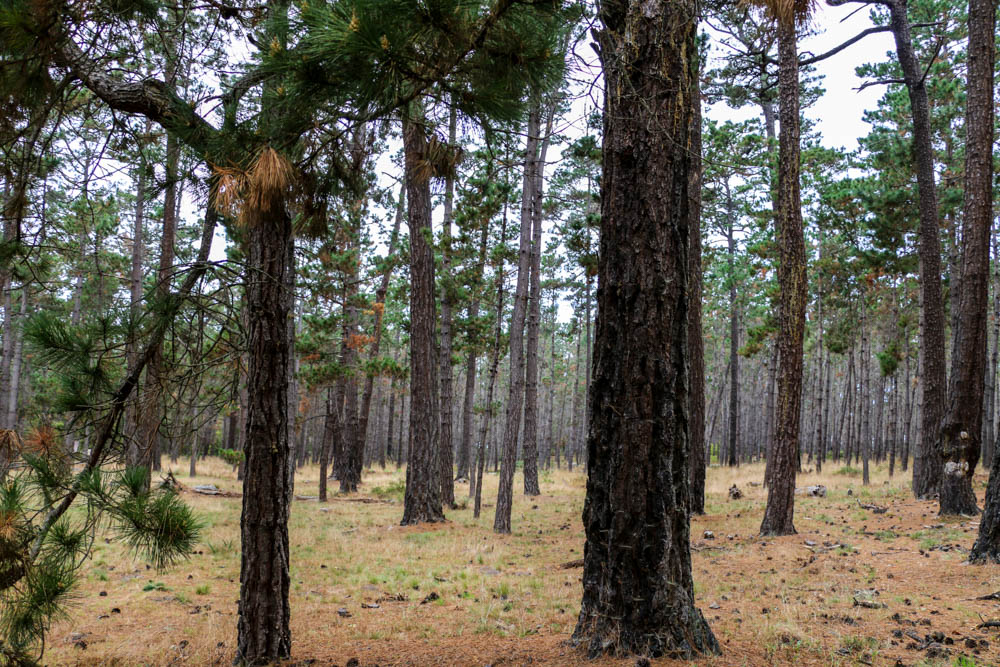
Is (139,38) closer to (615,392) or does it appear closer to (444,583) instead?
(615,392)

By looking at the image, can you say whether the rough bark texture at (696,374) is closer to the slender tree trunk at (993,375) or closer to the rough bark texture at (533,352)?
the rough bark texture at (533,352)

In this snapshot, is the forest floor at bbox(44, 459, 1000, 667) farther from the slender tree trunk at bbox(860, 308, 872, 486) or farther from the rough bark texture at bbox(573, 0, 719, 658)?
the slender tree trunk at bbox(860, 308, 872, 486)

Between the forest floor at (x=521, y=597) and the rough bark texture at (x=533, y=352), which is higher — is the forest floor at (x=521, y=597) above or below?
below

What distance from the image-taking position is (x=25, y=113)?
12.7 ft

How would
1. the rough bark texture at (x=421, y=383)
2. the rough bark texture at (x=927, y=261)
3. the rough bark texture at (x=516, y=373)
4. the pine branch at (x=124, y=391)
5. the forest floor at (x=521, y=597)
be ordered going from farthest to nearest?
the rough bark texture at (x=421, y=383) → the rough bark texture at (x=927, y=261) → the rough bark texture at (x=516, y=373) → the forest floor at (x=521, y=597) → the pine branch at (x=124, y=391)

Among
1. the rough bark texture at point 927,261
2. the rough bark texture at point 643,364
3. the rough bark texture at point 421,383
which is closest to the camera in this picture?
the rough bark texture at point 643,364

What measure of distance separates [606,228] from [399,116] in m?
1.62

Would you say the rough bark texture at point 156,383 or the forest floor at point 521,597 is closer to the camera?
the rough bark texture at point 156,383

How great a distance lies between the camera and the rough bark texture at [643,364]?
11.0ft

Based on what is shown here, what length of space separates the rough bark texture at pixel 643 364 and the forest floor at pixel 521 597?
1.07ft

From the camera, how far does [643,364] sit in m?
3.44

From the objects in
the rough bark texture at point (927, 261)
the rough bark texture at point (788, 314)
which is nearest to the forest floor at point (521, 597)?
the rough bark texture at point (788, 314)

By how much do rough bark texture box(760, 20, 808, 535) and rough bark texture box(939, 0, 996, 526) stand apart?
2.44 meters

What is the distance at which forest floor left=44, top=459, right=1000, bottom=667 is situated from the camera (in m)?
3.93
